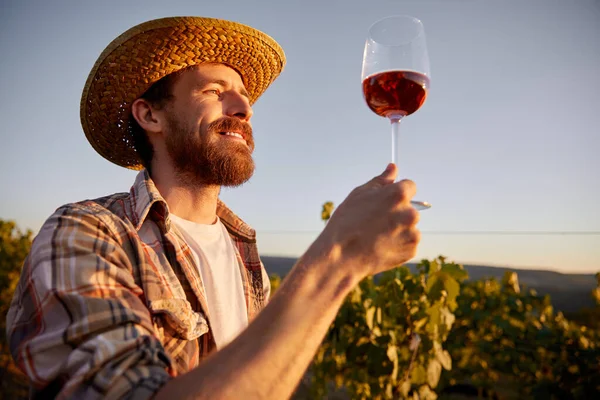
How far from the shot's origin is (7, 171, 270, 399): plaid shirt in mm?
1071

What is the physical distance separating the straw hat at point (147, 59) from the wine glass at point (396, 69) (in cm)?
116

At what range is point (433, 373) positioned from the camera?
12.9 ft

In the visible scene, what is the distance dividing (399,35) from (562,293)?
869 cm

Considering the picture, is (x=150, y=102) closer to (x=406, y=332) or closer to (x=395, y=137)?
(x=395, y=137)

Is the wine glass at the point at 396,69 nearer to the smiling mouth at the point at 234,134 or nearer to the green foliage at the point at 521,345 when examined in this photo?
the smiling mouth at the point at 234,134

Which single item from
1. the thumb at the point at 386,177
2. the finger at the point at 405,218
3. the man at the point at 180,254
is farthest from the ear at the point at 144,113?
the finger at the point at 405,218

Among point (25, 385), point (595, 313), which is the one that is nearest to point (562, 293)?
point (595, 313)

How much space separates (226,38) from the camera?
7.78ft

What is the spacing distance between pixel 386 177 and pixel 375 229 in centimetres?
17

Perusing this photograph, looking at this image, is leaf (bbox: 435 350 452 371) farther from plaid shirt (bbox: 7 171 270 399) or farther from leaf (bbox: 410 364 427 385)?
plaid shirt (bbox: 7 171 270 399)

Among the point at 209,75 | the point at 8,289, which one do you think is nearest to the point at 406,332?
the point at 209,75

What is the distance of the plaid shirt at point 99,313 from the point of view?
3.51 ft

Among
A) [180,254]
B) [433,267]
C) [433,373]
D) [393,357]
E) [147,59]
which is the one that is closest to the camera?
[180,254]

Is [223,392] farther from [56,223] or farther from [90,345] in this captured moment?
[56,223]
